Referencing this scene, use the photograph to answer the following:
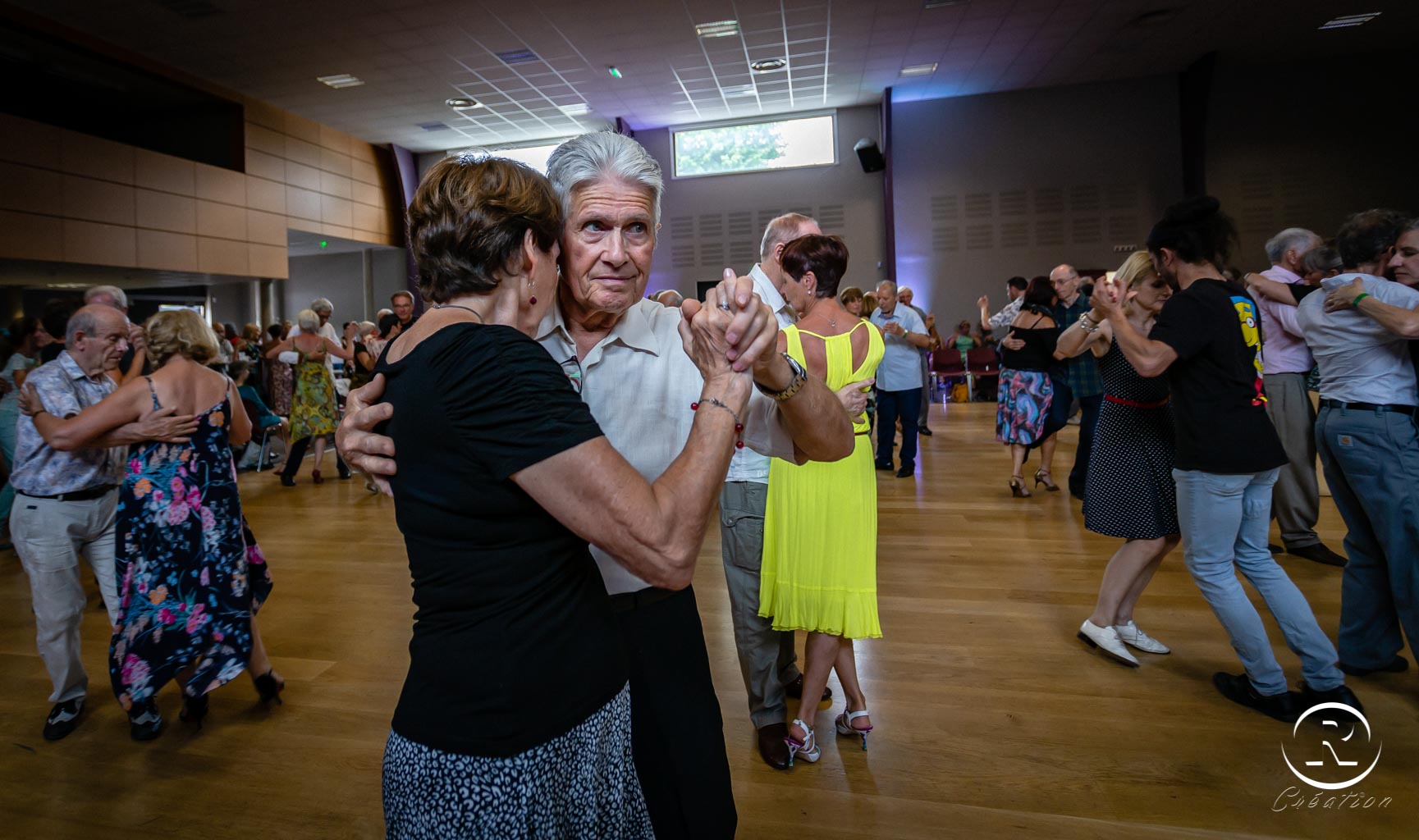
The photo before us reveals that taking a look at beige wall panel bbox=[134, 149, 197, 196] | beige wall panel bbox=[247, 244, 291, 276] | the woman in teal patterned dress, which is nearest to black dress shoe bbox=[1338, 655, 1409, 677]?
the woman in teal patterned dress

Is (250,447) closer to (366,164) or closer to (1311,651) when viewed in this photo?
(366,164)

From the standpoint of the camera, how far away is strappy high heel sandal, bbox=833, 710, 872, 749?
7.80ft

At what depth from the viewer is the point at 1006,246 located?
40.2 feet

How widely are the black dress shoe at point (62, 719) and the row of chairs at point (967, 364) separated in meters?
10.9

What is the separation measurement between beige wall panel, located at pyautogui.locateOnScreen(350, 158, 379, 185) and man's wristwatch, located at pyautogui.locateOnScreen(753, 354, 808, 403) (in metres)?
14.2

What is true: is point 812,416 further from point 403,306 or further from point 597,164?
point 403,306

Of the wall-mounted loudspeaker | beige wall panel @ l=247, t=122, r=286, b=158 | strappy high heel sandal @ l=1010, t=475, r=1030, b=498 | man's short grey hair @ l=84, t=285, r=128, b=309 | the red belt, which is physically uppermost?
beige wall panel @ l=247, t=122, r=286, b=158

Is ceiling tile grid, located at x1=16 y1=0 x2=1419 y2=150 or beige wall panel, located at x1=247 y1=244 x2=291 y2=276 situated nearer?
ceiling tile grid, located at x1=16 y1=0 x2=1419 y2=150

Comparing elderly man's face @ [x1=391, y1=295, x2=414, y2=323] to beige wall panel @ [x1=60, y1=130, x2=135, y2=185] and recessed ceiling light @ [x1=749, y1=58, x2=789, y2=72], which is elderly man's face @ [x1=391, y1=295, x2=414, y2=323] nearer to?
beige wall panel @ [x1=60, y1=130, x2=135, y2=185]

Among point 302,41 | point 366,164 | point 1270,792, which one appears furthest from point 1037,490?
point 366,164

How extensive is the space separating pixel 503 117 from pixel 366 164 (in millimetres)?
3182

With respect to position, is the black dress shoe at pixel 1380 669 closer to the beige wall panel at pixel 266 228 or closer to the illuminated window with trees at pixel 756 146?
the illuminated window with trees at pixel 756 146

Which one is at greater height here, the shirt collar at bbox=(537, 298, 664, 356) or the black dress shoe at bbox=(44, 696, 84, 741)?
the shirt collar at bbox=(537, 298, 664, 356)

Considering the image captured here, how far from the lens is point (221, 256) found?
10.8 meters
